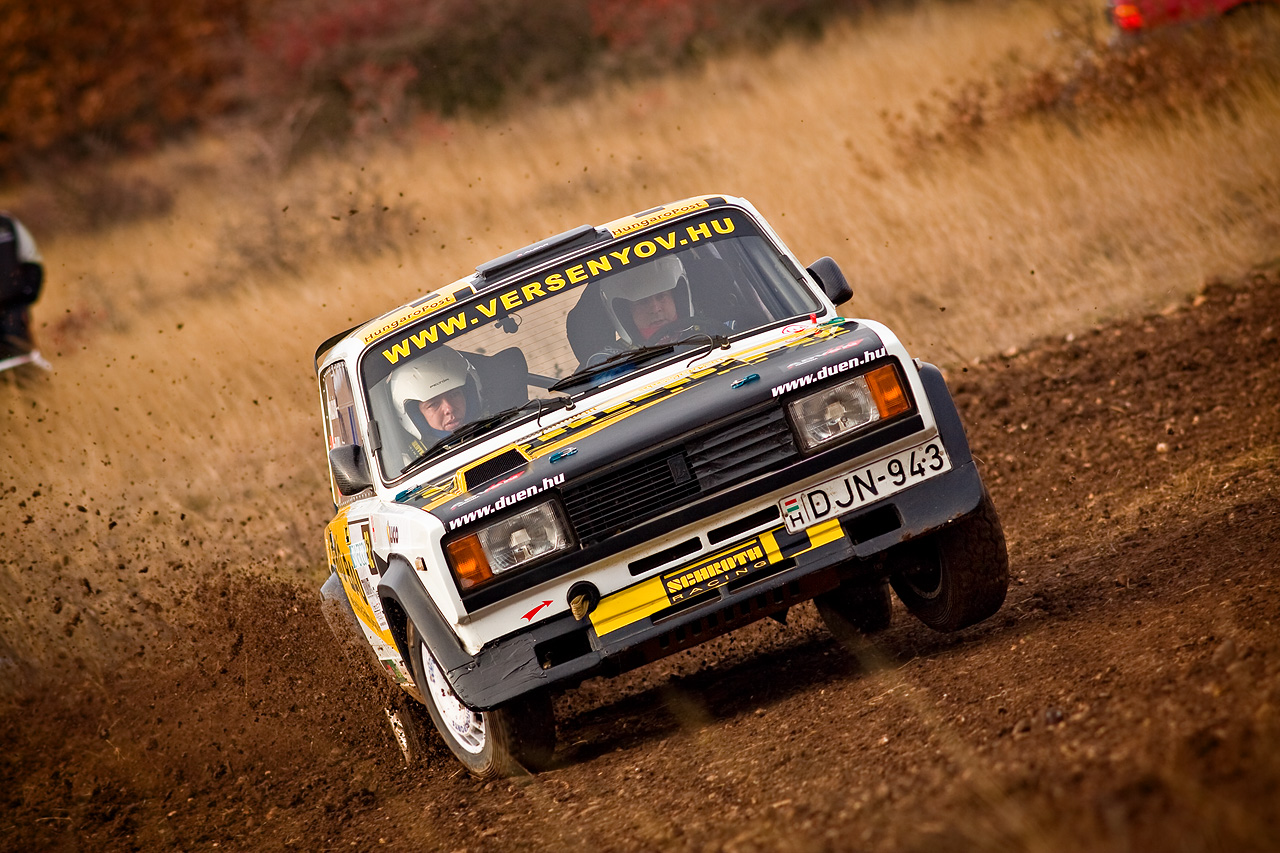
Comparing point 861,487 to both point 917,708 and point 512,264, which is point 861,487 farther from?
point 512,264

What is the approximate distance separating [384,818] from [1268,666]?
11.3ft

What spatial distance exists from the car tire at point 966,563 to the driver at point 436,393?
184cm

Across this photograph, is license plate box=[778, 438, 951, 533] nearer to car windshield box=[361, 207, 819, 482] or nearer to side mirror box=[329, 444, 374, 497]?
car windshield box=[361, 207, 819, 482]

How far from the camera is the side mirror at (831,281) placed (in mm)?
5816

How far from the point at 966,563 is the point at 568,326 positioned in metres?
1.92

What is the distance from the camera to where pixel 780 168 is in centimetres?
1452

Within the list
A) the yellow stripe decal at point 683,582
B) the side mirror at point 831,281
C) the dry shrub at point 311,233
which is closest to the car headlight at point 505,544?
the yellow stripe decal at point 683,582

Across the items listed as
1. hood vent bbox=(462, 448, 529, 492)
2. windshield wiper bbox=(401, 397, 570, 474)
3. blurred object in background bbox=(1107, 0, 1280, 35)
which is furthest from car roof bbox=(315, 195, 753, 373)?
blurred object in background bbox=(1107, 0, 1280, 35)

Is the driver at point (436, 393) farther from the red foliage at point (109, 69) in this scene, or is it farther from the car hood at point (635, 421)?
the red foliage at point (109, 69)

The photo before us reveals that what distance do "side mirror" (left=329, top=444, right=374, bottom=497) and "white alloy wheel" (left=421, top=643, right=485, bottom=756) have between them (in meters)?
0.82

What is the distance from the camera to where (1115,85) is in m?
13.7

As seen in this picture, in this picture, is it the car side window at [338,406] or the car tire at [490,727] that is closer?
the car tire at [490,727]

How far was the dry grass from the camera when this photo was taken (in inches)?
434

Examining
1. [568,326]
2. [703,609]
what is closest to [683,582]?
[703,609]
